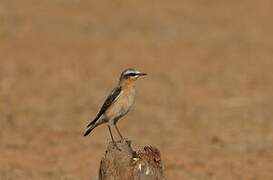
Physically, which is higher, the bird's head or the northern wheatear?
the bird's head

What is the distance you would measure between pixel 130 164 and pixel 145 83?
1178 centimetres

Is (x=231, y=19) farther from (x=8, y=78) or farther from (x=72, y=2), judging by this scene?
(x=8, y=78)

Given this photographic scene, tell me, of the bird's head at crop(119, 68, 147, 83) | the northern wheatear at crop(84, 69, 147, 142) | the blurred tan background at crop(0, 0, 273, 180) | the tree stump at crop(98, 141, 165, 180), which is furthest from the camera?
the blurred tan background at crop(0, 0, 273, 180)

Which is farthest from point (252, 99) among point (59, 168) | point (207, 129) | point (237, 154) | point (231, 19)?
point (231, 19)

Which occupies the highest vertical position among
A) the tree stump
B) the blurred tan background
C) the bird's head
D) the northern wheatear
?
the blurred tan background

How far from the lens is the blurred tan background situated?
14809 mm

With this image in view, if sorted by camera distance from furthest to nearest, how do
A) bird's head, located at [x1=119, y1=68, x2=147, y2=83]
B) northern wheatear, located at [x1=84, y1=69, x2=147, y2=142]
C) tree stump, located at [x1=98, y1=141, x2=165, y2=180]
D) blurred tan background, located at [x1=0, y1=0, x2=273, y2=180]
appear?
1. blurred tan background, located at [x1=0, y1=0, x2=273, y2=180]
2. bird's head, located at [x1=119, y1=68, x2=147, y2=83]
3. northern wheatear, located at [x1=84, y1=69, x2=147, y2=142]
4. tree stump, located at [x1=98, y1=141, x2=165, y2=180]

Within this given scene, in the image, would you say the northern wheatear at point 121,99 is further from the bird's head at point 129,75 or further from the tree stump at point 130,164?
the tree stump at point 130,164

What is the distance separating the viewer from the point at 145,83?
2039 centimetres

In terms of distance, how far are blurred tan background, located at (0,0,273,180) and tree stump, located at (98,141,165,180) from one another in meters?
4.75

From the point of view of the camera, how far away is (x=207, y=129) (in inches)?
663

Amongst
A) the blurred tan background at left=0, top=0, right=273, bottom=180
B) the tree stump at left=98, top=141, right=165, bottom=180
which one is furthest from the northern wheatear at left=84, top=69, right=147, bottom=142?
the blurred tan background at left=0, top=0, right=273, bottom=180

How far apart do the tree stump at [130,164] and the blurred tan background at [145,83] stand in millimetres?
4755

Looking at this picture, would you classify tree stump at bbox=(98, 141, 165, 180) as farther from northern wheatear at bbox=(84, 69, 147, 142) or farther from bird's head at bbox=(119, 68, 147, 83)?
bird's head at bbox=(119, 68, 147, 83)
